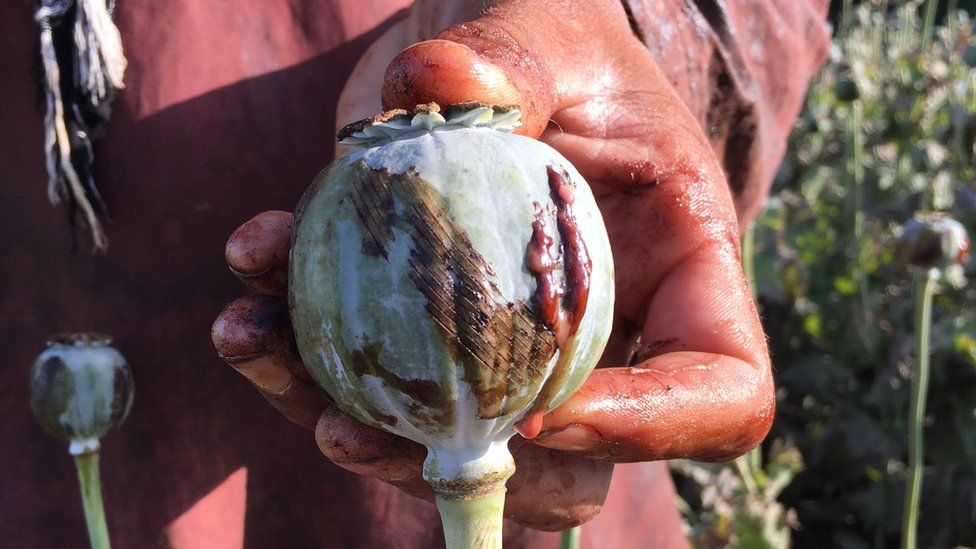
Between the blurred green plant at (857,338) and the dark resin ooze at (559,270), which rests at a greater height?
the dark resin ooze at (559,270)

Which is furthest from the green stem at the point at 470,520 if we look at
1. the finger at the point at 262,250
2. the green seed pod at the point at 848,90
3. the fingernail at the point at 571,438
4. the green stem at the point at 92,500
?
the green seed pod at the point at 848,90

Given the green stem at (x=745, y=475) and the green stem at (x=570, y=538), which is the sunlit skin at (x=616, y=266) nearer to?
the green stem at (x=570, y=538)

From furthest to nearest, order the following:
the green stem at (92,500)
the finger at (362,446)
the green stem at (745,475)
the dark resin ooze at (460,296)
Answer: the green stem at (745,475), the green stem at (92,500), the finger at (362,446), the dark resin ooze at (460,296)

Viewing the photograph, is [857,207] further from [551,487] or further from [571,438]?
[571,438]

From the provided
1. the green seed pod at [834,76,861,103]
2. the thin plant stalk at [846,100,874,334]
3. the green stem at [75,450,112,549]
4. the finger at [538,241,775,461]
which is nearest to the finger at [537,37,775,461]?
the finger at [538,241,775,461]

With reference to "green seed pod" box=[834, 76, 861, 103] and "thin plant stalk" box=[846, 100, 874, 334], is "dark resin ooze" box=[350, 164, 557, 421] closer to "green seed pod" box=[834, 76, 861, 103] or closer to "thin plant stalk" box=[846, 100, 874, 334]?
"thin plant stalk" box=[846, 100, 874, 334]

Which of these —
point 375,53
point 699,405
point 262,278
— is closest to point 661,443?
point 699,405

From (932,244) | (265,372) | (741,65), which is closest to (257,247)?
(265,372)

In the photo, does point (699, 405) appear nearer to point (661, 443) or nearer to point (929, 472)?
point (661, 443)
